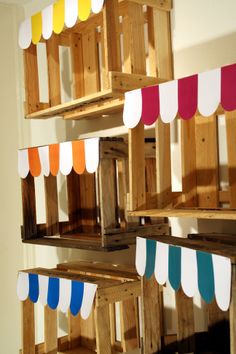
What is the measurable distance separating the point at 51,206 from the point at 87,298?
0.55m

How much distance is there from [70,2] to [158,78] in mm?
429

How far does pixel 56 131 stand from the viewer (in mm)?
2609

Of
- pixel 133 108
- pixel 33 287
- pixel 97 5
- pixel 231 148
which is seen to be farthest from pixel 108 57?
pixel 33 287

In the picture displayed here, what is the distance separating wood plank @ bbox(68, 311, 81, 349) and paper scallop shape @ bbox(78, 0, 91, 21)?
4.15 ft

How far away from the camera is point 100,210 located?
183cm

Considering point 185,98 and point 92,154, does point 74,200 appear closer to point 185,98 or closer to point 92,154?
point 92,154

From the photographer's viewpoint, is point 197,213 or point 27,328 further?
point 27,328

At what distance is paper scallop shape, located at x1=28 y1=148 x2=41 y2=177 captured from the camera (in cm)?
207

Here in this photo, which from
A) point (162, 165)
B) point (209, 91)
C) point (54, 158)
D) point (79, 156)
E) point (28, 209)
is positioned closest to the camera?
point (209, 91)

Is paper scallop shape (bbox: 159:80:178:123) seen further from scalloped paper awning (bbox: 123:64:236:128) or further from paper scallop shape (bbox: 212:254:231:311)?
paper scallop shape (bbox: 212:254:231:311)

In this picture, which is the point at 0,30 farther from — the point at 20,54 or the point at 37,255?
the point at 37,255

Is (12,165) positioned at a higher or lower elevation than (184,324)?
higher

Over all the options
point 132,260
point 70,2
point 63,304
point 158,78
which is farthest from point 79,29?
point 63,304

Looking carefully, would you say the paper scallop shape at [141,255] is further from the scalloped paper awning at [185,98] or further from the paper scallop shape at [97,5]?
the paper scallop shape at [97,5]
